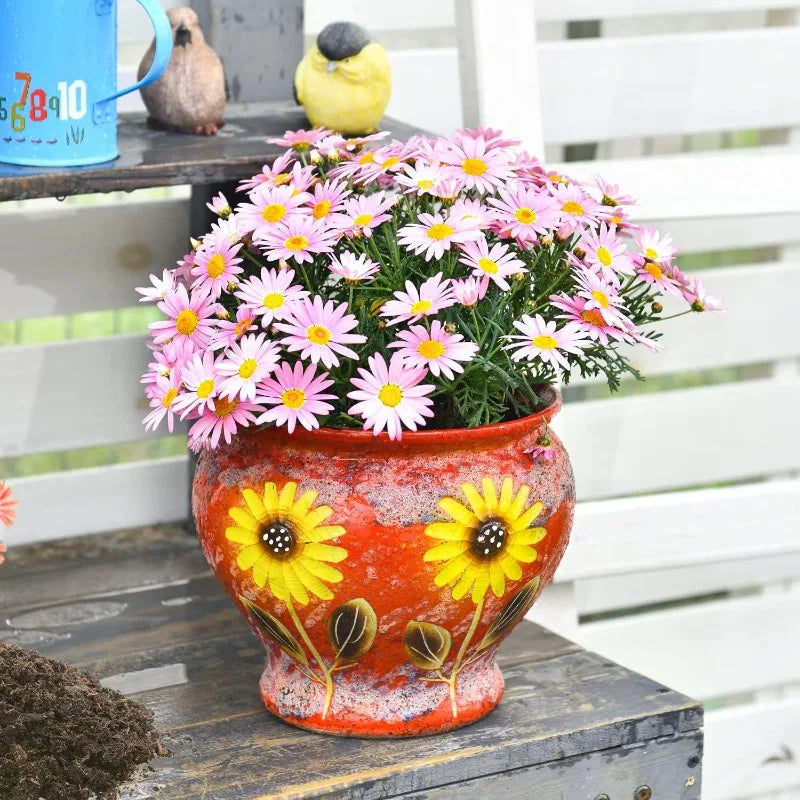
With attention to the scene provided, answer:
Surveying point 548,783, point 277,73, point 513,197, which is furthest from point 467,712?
point 277,73

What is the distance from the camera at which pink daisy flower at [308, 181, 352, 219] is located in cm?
105

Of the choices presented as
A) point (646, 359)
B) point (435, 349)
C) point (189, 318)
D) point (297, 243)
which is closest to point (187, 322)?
point (189, 318)

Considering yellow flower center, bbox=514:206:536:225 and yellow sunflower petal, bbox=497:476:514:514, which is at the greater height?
yellow flower center, bbox=514:206:536:225

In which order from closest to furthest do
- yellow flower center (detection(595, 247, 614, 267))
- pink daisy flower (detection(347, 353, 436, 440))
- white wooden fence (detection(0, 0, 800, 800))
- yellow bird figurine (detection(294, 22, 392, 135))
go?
pink daisy flower (detection(347, 353, 436, 440)), yellow flower center (detection(595, 247, 614, 267)), yellow bird figurine (detection(294, 22, 392, 135)), white wooden fence (detection(0, 0, 800, 800))

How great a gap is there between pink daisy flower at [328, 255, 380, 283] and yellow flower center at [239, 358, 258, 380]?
0.31 feet

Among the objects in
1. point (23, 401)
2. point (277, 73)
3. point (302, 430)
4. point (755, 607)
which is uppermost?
point (277, 73)

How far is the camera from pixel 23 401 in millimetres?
1583

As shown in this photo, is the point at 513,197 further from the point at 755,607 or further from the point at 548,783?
the point at 755,607

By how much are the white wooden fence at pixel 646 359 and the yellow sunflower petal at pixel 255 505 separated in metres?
0.58

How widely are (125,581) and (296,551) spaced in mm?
536

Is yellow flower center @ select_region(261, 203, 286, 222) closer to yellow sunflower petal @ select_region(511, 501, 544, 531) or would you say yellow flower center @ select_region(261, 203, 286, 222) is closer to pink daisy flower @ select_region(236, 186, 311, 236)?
pink daisy flower @ select_region(236, 186, 311, 236)

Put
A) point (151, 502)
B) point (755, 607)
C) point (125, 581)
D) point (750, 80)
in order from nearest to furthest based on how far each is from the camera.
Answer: point (125, 581)
point (151, 502)
point (750, 80)
point (755, 607)

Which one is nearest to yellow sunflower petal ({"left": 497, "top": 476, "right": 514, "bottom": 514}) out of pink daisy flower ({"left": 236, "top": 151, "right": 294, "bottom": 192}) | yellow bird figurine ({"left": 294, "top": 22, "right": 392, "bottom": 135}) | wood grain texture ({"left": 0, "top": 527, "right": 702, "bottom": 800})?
wood grain texture ({"left": 0, "top": 527, "right": 702, "bottom": 800})

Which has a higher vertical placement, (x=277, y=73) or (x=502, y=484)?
(x=277, y=73)
